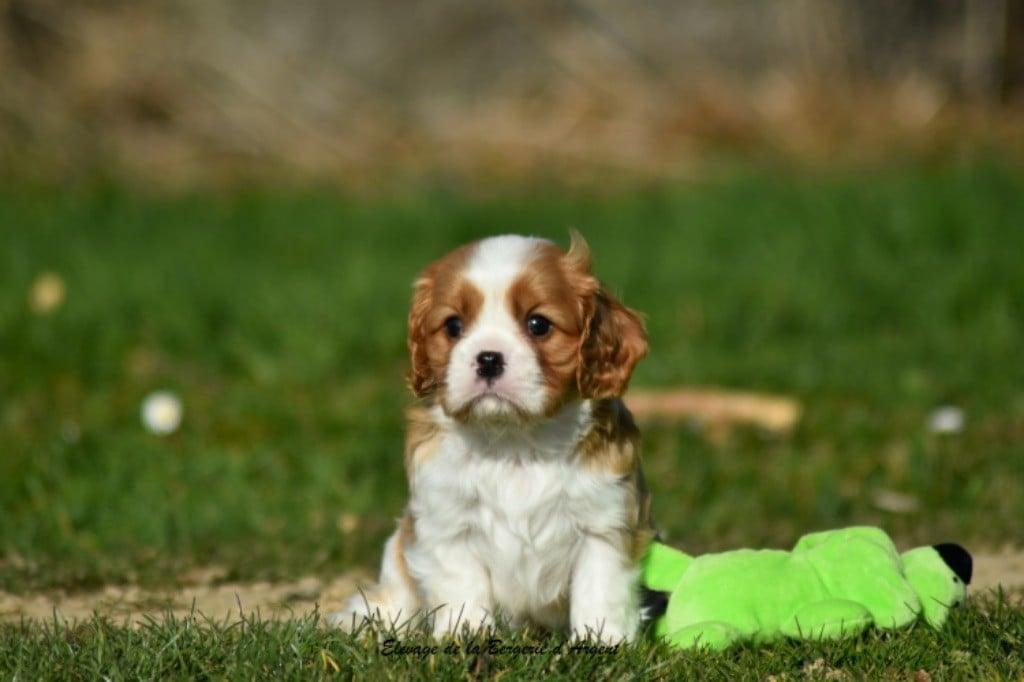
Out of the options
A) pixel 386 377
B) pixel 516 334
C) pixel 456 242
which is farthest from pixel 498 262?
pixel 456 242

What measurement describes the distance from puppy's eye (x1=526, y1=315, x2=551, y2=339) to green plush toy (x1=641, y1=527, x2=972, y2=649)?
Answer: 696 mm

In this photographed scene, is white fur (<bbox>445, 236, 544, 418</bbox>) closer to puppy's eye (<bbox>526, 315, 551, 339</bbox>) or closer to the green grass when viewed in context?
puppy's eye (<bbox>526, 315, 551, 339</bbox>)

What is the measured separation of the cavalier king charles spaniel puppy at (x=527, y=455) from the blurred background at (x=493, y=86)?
843 cm

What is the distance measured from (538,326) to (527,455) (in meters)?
0.37

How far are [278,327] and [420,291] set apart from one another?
3726mm

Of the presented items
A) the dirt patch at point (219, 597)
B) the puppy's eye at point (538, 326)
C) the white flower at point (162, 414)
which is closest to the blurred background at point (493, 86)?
the white flower at point (162, 414)

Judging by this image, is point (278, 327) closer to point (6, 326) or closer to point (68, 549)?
point (6, 326)

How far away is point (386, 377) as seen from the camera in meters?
7.38

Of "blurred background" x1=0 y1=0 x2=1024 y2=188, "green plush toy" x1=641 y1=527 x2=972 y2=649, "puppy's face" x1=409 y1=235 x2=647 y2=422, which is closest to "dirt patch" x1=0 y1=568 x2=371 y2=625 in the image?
"puppy's face" x1=409 y1=235 x2=647 y2=422

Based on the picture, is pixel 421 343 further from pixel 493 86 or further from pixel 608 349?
pixel 493 86

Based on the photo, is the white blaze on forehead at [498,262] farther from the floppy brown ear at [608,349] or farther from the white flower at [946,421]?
the white flower at [946,421]

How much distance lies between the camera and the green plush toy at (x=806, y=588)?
3.75 metres

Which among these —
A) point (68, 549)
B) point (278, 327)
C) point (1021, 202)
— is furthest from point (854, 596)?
point (1021, 202)

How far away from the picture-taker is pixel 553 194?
37.7ft
